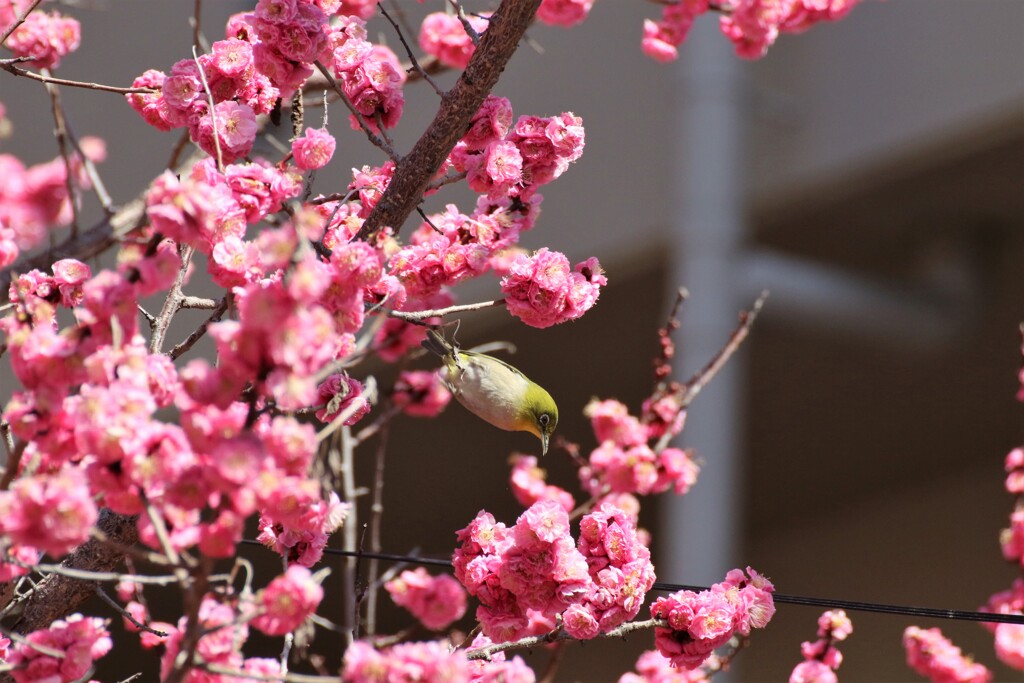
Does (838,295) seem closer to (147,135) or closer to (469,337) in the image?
(469,337)

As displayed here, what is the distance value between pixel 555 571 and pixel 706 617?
0.22 m

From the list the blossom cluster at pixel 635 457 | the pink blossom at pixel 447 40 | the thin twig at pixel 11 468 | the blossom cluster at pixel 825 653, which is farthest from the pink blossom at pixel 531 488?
the thin twig at pixel 11 468

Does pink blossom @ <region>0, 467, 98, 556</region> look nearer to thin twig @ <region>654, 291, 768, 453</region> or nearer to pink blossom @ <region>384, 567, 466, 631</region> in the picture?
pink blossom @ <region>384, 567, 466, 631</region>

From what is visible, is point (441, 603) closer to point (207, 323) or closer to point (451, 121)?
point (207, 323)

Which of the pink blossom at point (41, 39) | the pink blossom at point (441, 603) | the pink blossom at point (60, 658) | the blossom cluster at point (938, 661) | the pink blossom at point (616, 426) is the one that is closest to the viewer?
the pink blossom at point (60, 658)

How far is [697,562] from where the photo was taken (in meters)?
5.38

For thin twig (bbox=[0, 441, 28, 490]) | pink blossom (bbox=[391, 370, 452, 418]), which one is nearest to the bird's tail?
pink blossom (bbox=[391, 370, 452, 418])

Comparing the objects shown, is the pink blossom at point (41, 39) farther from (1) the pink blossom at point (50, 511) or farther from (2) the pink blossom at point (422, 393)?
(1) the pink blossom at point (50, 511)

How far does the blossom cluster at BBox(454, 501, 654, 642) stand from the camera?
1.70m

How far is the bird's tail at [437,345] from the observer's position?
2.68 meters

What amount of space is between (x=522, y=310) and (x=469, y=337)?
4.75 metres

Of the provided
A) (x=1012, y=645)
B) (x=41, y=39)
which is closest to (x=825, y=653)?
(x=1012, y=645)

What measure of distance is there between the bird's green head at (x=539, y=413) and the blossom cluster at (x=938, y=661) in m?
0.89

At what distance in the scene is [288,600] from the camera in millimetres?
1274
